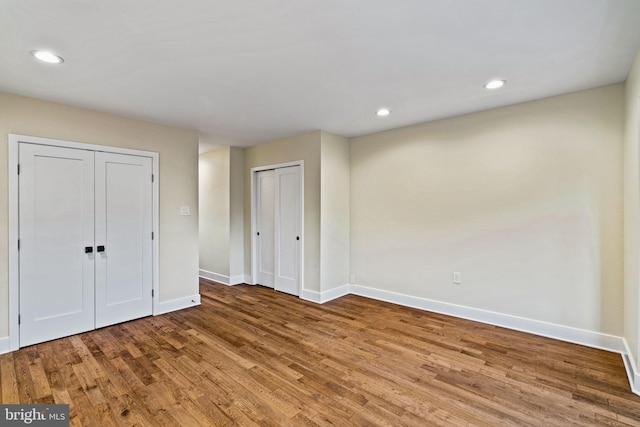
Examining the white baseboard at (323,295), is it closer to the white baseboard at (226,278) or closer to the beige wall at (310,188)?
the beige wall at (310,188)

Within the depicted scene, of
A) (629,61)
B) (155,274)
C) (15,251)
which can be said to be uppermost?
(629,61)

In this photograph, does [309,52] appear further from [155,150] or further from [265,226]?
[265,226]

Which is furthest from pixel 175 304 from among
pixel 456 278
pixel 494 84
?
pixel 494 84

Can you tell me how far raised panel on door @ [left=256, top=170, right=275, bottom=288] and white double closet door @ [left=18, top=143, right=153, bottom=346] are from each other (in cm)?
194

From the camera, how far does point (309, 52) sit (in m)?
2.20

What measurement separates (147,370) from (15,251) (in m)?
1.91

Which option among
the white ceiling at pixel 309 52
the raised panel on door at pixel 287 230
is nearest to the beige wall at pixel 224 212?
the raised panel on door at pixel 287 230

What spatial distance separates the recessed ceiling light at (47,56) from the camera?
2.15m

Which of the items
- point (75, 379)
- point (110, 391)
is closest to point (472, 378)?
point (110, 391)

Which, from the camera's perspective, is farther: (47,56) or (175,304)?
(175,304)

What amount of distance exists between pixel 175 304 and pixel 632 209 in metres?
5.14

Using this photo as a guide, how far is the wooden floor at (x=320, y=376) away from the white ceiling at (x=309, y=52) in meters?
2.59

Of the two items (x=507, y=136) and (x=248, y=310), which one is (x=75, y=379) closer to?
(x=248, y=310)

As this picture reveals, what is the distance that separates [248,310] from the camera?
403 centimetres
